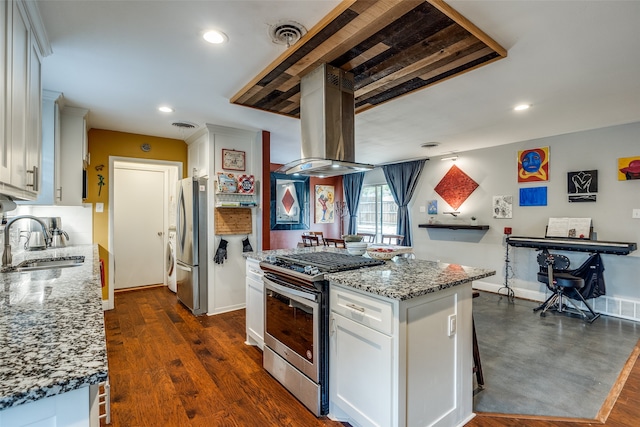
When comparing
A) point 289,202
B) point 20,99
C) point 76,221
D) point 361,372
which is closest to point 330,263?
point 361,372

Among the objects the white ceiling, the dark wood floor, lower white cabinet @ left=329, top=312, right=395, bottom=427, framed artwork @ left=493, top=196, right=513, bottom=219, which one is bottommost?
the dark wood floor

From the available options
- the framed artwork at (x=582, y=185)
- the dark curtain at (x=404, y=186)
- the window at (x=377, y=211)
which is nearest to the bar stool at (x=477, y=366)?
the framed artwork at (x=582, y=185)

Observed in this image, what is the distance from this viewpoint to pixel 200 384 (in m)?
2.29

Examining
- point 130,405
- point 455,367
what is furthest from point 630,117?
point 130,405

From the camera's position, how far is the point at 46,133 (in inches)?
→ 106

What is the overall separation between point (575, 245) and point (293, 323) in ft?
12.3

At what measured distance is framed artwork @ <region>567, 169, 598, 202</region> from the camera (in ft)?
12.9

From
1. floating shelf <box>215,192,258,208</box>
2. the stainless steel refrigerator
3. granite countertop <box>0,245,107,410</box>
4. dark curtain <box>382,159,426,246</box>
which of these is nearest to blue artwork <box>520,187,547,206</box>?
dark curtain <box>382,159,426,246</box>

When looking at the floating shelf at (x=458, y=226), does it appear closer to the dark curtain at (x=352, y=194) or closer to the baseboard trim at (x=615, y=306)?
the baseboard trim at (x=615, y=306)

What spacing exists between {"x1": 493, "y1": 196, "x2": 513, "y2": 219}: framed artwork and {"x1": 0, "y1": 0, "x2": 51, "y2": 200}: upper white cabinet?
5423 millimetres

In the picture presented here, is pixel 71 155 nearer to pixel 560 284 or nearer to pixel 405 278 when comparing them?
pixel 405 278

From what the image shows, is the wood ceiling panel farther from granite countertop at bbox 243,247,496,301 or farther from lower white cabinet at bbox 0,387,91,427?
lower white cabinet at bbox 0,387,91,427

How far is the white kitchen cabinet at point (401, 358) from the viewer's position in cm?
153

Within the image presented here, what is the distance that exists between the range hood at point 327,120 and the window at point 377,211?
449 cm
